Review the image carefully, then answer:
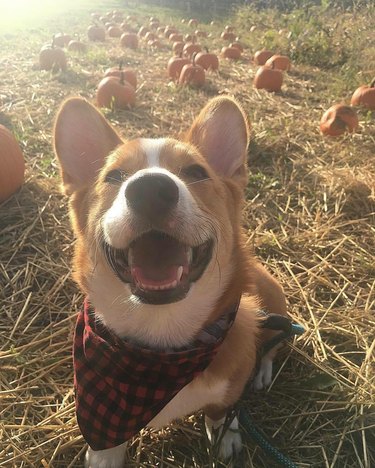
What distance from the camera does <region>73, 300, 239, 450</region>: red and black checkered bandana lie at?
1.77 m

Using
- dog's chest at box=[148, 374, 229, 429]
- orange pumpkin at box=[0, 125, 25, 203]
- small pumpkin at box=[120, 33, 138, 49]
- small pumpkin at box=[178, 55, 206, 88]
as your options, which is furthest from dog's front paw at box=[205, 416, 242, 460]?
small pumpkin at box=[120, 33, 138, 49]

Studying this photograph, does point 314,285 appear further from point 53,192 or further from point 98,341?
point 53,192

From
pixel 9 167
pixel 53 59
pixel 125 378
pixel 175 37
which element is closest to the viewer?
pixel 125 378

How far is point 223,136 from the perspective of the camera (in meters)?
2.14

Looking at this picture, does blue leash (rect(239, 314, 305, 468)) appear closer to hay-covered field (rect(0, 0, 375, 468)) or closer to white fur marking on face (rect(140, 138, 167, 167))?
hay-covered field (rect(0, 0, 375, 468))

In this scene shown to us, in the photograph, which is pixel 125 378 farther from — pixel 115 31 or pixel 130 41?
pixel 115 31

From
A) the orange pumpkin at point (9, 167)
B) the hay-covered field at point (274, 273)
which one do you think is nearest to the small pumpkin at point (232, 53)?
the hay-covered field at point (274, 273)

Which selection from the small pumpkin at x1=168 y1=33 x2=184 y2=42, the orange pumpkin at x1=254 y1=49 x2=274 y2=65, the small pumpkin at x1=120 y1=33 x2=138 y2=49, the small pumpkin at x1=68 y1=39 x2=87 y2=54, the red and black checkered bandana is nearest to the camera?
the red and black checkered bandana

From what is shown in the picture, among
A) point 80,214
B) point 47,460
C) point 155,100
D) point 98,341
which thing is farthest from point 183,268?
point 155,100

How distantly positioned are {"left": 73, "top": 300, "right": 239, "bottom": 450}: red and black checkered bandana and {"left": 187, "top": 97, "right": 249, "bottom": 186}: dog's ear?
2.51ft

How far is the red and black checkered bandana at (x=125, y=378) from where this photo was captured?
5.82 feet

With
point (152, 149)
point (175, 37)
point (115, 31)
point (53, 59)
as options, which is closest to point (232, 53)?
point (175, 37)

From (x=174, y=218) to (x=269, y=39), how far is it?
9825 millimetres

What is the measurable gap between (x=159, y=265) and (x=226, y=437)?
3.56ft
